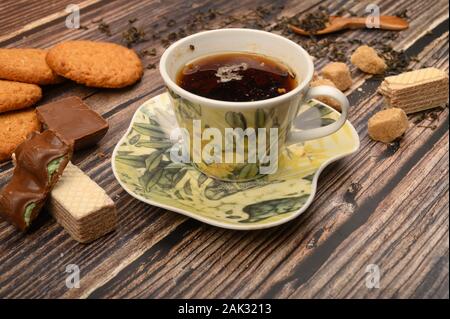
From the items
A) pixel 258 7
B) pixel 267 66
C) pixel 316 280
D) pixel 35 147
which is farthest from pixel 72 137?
pixel 258 7

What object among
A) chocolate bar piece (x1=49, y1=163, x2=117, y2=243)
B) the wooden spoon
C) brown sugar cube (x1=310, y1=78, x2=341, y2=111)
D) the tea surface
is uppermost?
the tea surface

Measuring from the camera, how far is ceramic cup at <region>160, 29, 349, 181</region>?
43.2 inches

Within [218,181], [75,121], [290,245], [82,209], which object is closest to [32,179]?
[82,209]

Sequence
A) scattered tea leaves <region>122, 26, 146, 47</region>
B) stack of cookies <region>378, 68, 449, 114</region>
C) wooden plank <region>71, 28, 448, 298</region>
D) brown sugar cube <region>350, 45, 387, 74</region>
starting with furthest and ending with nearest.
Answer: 1. scattered tea leaves <region>122, 26, 146, 47</region>
2. brown sugar cube <region>350, 45, 387, 74</region>
3. stack of cookies <region>378, 68, 449, 114</region>
4. wooden plank <region>71, 28, 448, 298</region>

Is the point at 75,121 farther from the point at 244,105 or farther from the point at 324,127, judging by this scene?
the point at 324,127

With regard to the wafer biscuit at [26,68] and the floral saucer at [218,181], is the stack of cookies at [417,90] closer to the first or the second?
the floral saucer at [218,181]

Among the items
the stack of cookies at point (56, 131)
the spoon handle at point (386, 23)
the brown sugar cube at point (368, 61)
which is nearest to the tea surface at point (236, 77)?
the stack of cookies at point (56, 131)

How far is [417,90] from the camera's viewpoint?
4.73 ft

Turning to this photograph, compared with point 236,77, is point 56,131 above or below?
below

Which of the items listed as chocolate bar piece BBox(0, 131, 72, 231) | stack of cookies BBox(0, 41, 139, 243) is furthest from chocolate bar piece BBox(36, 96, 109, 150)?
chocolate bar piece BBox(0, 131, 72, 231)

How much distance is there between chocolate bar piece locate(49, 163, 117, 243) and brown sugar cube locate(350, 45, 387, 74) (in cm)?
86

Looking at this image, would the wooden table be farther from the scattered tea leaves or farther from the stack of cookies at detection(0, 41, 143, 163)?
the scattered tea leaves

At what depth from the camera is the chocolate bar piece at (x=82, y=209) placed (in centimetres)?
110

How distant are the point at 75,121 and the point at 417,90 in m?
0.85
